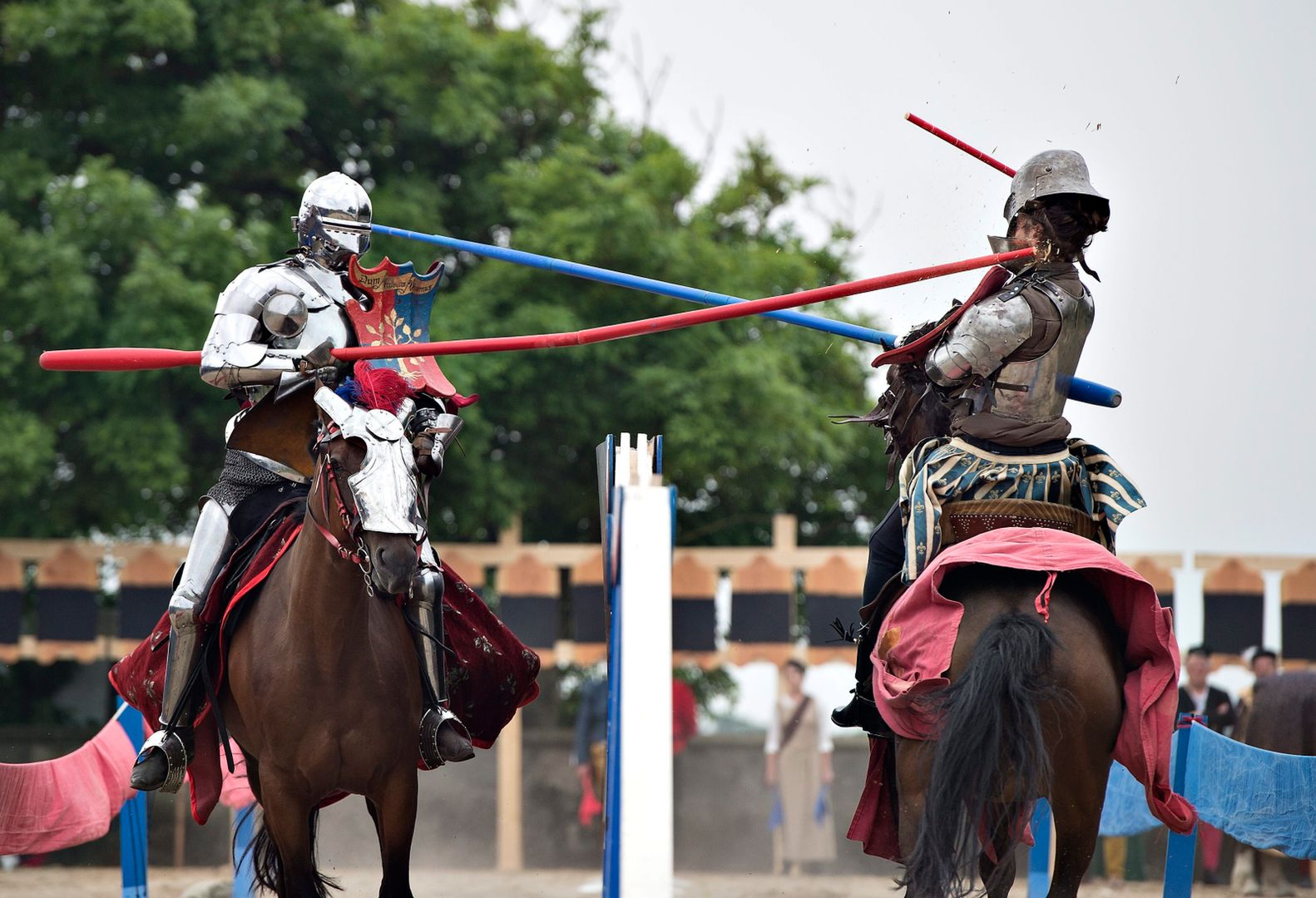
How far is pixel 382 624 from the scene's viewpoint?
5.88 metres

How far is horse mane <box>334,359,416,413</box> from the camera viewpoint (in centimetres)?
570

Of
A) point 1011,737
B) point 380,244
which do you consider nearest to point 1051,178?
point 1011,737

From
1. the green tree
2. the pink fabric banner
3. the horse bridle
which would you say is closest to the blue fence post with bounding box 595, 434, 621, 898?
the horse bridle

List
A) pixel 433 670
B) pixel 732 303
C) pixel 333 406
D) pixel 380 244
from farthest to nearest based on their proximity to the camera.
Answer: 1. pixel 380 244
2. pixel 732 303
3. pixel 433 670
4. pixel 333 406

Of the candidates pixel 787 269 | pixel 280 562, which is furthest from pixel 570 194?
pixel 280 562

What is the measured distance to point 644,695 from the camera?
4820 mm

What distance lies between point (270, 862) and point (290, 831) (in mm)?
1033

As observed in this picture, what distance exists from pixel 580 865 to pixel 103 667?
189 inches

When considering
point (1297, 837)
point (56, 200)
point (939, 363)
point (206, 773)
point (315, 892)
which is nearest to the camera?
point (939, 363)

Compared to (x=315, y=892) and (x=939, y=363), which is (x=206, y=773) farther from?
(x=939, y=363)

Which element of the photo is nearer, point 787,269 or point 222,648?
point 222,648

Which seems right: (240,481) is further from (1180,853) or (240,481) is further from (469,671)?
(1180,853)

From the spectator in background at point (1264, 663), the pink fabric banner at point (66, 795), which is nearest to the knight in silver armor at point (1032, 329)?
the pink fabric banner at point (66, 795)

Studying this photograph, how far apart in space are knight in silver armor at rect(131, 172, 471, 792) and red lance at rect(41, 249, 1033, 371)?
18 centimetres
